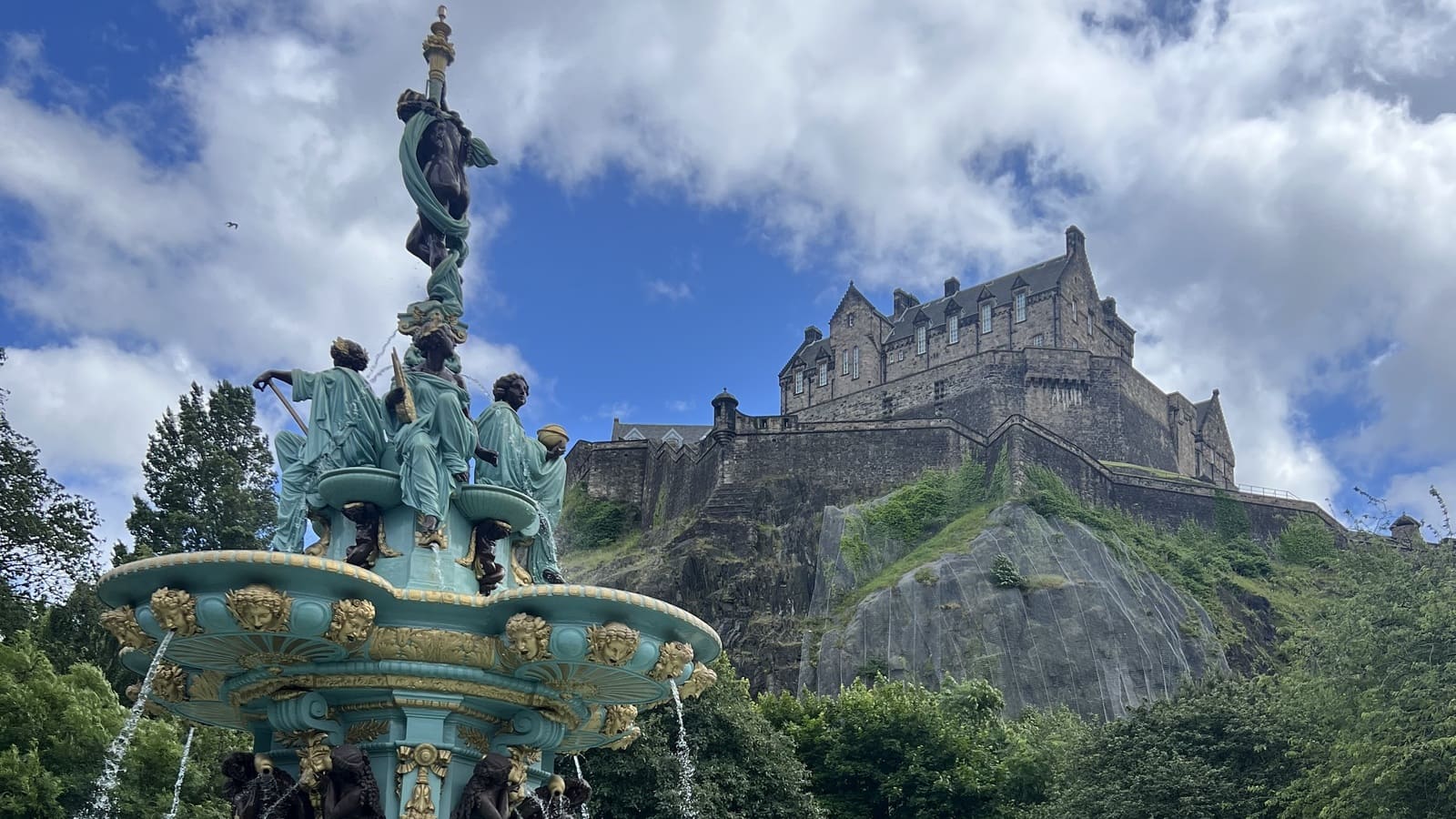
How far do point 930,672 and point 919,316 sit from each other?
3326 cm

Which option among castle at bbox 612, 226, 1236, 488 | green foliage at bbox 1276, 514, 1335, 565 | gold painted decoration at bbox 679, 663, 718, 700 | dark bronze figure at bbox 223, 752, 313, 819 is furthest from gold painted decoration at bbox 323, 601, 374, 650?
green foliage at bbox 1276, 514, 1335, 565

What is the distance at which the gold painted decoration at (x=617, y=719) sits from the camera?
12.2 meters

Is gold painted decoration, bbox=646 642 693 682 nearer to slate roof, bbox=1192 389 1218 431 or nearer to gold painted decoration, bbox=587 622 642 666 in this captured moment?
gold painted decoration, bbox=587 622 642 666

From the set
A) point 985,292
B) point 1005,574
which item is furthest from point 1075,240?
point 1005,574

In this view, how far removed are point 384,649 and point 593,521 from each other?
61.3 meters

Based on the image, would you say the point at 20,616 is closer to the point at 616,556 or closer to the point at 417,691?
the point at 417,691

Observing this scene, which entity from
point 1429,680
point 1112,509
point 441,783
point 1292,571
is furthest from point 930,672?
point 441,783

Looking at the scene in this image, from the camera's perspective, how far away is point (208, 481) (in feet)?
137

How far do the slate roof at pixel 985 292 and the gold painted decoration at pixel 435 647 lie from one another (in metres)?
73.1

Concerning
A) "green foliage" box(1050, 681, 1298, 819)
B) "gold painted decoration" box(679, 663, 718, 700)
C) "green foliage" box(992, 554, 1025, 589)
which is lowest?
"gold painted decoration" box(679, 663, 718, 700)

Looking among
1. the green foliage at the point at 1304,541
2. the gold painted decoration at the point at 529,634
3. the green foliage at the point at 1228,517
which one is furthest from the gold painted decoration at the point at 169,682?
the green foliage at the point at 1304,541

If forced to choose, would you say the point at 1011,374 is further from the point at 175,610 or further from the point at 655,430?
the point at 175,610

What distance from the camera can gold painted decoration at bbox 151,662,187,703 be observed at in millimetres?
11289

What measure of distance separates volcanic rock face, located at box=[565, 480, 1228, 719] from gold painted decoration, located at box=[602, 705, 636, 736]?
41871mm
